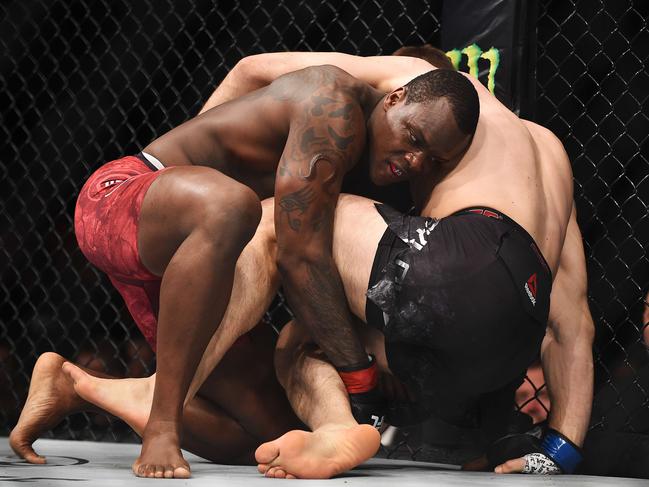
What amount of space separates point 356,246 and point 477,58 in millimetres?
817

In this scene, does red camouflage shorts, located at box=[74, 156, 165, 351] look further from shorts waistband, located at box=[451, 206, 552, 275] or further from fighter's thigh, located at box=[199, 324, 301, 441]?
shorts waistband, located at box=[451, 206, 552, 275]

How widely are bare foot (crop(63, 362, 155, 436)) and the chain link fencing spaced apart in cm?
95

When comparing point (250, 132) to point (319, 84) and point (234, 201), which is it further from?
point (234, 201)

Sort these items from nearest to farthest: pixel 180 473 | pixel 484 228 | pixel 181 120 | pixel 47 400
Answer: pixel 180 473
pixel 484 228
pixel 47 400
pixel 181 120

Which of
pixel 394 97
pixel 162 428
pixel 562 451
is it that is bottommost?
pixel 562 451

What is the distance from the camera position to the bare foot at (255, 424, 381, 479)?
4.50ft

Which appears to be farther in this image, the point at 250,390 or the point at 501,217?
the point at 250,390

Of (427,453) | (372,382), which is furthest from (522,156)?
(427,453)

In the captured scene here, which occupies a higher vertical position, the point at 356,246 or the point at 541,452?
the point at 356,246

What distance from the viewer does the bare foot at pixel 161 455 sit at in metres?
1.33

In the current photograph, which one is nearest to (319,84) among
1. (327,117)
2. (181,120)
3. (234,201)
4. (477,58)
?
(327,117)

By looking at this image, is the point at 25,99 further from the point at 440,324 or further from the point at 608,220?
the point at 440,324

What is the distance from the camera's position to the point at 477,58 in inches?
87.0

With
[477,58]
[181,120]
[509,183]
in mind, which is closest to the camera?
[509,183]
